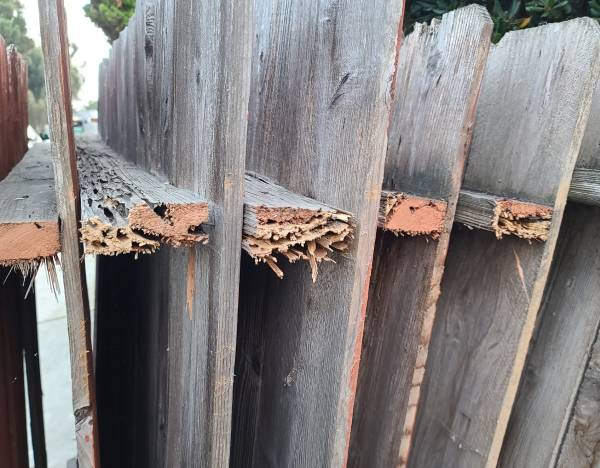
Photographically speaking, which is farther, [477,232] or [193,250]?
[477,232]

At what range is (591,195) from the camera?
1243 millimetres

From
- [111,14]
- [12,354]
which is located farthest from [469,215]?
[111,14]

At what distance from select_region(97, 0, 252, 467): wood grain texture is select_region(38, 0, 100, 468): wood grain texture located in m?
0.21

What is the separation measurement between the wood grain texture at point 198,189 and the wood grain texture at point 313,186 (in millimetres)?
227

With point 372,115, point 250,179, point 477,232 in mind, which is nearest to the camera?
point 372,115

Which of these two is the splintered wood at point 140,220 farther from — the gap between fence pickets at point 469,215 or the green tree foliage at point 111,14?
the green tree foliage at point 111,14

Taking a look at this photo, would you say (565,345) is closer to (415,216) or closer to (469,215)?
(469,215)

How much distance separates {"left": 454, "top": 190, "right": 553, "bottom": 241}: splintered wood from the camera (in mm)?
1146

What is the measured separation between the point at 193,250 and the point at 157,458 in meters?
0.89

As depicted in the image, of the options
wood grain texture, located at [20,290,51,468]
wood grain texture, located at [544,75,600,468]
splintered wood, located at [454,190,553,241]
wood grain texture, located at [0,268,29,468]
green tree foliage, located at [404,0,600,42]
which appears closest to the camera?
splintered wood, located at [454,190,553,241]

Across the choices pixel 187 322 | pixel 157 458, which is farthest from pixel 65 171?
pixel 157 458

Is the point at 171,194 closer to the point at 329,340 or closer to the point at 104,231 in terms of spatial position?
the point at 104,231

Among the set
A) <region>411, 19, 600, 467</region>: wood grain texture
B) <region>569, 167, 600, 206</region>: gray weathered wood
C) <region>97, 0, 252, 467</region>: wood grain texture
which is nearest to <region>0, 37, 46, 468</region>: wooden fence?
<region>97, 0, 252, 467</region>: wood grain texture

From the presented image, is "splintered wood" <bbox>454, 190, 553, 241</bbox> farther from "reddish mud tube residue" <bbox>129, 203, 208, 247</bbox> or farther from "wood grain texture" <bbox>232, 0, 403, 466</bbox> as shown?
"reddish mud tube residue" <bbox>129, 203, 208, 247</bbox>
